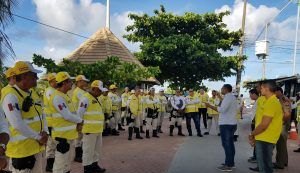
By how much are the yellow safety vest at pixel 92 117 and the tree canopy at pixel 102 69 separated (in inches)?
238

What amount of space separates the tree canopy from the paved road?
222 centimetres

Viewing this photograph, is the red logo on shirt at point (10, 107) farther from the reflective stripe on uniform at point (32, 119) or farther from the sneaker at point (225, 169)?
the sneaker at point (225, 169)

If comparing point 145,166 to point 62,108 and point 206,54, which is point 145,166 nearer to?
point 62,108

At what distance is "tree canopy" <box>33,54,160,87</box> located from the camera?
14398mm

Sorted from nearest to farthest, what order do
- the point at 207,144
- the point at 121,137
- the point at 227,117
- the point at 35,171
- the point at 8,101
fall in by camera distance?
the point at 8,101 → the point at 35,171 → the point at 227,117 → the point at 207,144 → the point at 121,137

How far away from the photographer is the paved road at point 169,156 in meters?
9.73

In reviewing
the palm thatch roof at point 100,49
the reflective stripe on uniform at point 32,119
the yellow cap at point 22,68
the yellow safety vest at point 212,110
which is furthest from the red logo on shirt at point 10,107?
the palm thatch roof at point 100,49

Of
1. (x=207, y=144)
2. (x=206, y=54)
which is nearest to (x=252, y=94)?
(x=207, y=144)

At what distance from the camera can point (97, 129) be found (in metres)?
8.54

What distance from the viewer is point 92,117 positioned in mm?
8547

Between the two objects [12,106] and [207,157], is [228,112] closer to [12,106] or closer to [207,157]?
[207,157]

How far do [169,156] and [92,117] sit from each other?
3.59 m

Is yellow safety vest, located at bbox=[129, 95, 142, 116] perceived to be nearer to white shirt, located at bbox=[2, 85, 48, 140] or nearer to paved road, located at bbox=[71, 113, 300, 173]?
paved road, located at bbox=[71, 113, 300, 173]

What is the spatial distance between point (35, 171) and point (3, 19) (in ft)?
14.5
